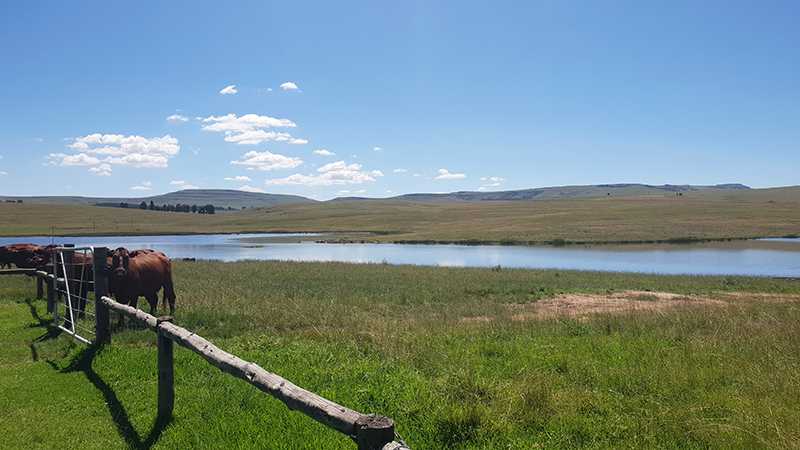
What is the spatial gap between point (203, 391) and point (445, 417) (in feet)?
10.8

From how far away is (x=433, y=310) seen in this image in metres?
13.5

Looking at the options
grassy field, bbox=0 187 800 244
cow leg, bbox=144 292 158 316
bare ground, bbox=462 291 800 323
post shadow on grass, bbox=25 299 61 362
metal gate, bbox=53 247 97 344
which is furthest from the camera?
grassy field, bbox=0 187 800 244

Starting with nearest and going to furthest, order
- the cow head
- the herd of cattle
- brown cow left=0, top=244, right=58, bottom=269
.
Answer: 1. the cow head
2. the herd of cattle
3. brown cow left=0, top=244, right=58, bottom=269

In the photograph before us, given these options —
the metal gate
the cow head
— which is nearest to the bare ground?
the cow head

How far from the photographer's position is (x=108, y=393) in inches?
252

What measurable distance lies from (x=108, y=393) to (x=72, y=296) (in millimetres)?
7046

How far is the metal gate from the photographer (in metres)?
9.72

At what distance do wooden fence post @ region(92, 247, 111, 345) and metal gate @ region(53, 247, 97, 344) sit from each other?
0.44 m

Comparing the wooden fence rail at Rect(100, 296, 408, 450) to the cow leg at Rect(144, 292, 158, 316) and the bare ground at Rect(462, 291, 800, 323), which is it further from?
the bare ground at Rect(462, 291, 800, 323)

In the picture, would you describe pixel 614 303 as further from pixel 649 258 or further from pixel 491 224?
pixel 491 224

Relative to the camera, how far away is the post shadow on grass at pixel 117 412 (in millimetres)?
5145

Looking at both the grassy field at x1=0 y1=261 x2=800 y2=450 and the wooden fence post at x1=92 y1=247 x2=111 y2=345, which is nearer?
the grassy field at x1=0 y1=261 x2=800 y2=450

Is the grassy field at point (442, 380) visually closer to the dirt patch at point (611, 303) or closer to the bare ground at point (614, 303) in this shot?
the bare ground at point (614, 303)

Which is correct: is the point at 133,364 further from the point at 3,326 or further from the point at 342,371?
the point at 3,326
